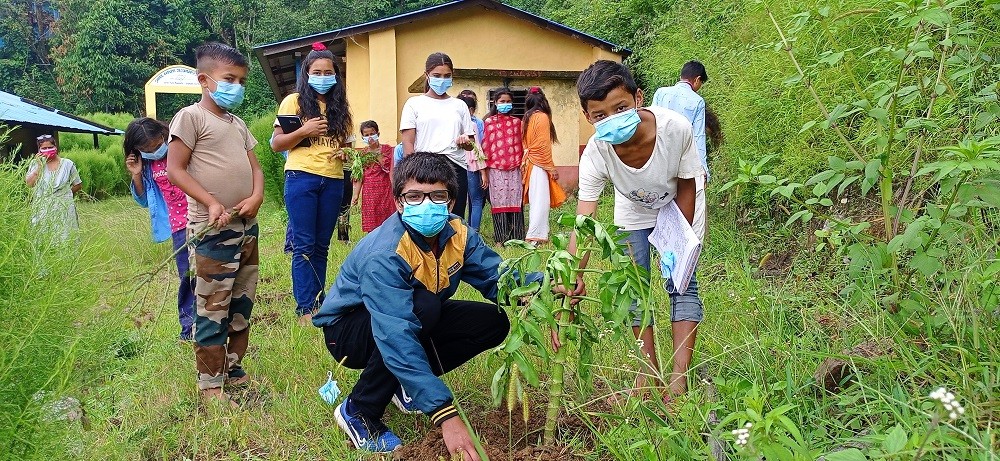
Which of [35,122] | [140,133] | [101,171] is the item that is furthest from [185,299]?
[101,171]

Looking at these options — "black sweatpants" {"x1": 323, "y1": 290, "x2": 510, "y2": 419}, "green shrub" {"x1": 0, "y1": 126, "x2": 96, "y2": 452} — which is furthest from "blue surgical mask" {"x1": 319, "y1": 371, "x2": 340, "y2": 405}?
"green shrub" {"x1": 0, "y1": 126, "x2": 96, "y2": 452}

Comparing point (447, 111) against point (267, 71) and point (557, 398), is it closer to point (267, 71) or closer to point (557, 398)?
point (557, 398)

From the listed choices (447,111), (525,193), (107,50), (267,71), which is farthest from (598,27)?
(107,50)

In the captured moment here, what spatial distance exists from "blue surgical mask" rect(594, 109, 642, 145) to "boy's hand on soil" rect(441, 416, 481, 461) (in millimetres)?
1192

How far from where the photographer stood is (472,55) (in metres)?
13.1

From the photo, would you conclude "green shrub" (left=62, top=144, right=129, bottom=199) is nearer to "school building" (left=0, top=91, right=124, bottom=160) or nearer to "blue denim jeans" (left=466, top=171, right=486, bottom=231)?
"school building" (left=0, top=91, right=124, bottom=160)

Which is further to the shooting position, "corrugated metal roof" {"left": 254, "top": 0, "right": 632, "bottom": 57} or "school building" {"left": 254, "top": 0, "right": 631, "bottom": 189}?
"school building" {"left": 254, "top": 0, "right": 631, "bottom": 189}

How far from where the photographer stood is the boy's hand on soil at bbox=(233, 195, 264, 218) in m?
3.42

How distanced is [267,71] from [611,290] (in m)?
14.3

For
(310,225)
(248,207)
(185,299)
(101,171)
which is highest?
(248,207)

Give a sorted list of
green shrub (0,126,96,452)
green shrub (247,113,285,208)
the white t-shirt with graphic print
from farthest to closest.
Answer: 1. green shrub (247,113,285,208)
2. the white t-shirt with graphic print
3. green shrub (0,126,96,452)

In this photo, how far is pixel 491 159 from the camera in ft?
24.5

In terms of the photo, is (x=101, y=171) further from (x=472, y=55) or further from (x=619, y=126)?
(x=619, y=126)

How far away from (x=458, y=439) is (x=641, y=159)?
4.33 ft
